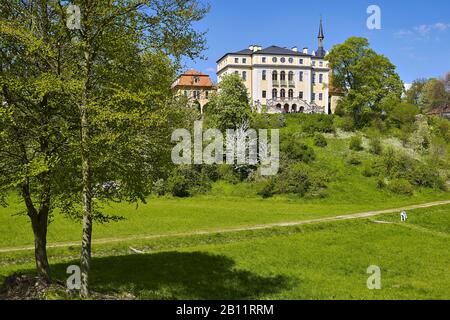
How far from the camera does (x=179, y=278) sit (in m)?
18.2

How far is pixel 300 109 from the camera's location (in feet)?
294

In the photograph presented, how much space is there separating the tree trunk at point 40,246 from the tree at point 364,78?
207 ft

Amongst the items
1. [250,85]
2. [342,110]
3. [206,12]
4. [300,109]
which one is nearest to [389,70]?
[342,110]

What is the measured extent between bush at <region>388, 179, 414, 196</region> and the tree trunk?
1689 inches

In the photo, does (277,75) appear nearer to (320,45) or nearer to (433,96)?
(320,45)

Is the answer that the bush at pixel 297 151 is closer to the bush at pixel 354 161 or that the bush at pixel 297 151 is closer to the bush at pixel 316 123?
the bush at pixel 354 161

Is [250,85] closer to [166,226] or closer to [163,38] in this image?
[166,226]

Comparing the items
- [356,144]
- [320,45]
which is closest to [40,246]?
[356,144]

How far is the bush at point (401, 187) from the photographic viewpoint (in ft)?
165

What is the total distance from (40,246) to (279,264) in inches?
426

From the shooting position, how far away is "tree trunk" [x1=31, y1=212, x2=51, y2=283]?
48.2 feet

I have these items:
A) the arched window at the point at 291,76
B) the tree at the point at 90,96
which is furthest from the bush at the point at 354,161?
the tree at the point at 90,96
